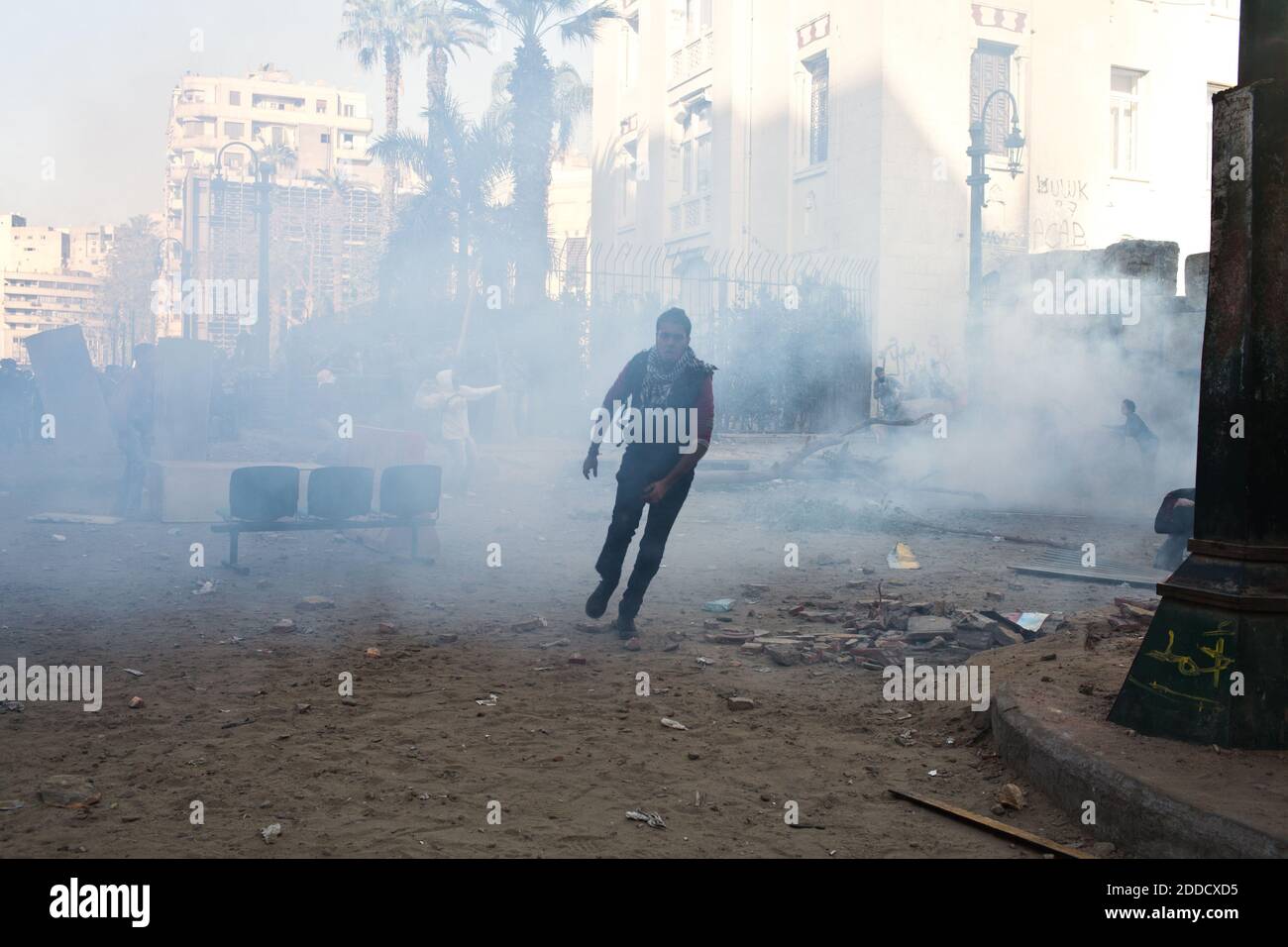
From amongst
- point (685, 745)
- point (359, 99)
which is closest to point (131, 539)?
point (685, 745)

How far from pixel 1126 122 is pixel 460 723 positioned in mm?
24943

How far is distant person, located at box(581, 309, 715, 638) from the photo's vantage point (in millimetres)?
6371

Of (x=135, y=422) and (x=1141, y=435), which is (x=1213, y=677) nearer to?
(x=1141, y=435)

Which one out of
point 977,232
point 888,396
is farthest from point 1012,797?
point 977,232

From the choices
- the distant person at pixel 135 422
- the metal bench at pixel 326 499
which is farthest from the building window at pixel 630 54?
the metal bench at pixel 326 499

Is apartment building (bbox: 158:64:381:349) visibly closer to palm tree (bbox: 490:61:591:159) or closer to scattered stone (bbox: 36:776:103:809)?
palm tree (bbox: 490:61:591:159)

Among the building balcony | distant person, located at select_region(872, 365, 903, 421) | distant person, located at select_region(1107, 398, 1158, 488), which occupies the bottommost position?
distant person, located at select_region(1107, 398, 1158, 488)

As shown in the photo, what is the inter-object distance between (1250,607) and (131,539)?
9.45m

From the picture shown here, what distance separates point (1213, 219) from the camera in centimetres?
383

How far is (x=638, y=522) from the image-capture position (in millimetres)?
6461

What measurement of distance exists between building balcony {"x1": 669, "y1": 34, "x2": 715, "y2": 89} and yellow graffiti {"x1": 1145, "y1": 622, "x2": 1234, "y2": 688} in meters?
25.0

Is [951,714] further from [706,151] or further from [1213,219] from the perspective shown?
[706,151]

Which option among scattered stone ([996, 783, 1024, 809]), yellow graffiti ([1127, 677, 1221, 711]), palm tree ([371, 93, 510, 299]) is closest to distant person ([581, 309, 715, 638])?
scattered stone ([996, 783, 1024, 809])

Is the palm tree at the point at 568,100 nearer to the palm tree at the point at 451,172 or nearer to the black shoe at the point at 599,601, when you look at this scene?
the palm tree at the point at 451,172
